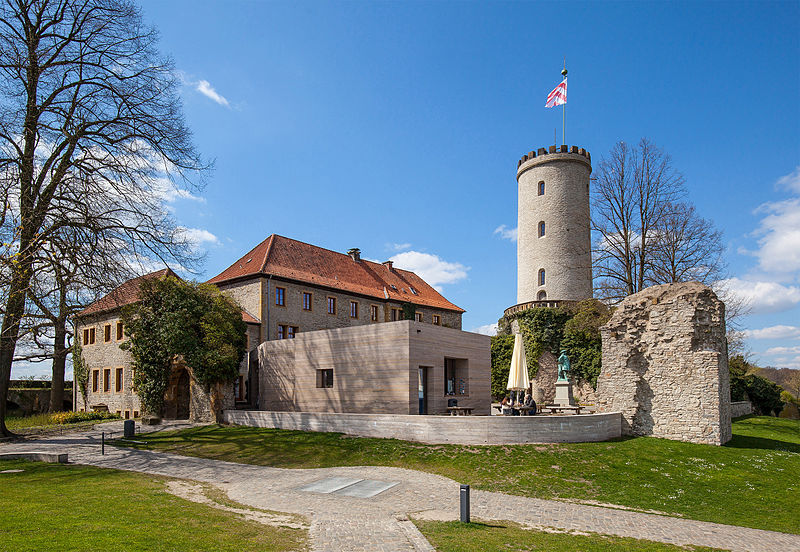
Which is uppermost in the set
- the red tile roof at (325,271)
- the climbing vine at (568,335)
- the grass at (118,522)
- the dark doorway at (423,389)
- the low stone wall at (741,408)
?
the red tile roof at (325,271)

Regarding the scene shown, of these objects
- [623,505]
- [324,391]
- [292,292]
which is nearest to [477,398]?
[324,391]

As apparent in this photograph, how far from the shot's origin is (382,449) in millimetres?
16422

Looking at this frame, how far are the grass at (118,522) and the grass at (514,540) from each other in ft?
7.35

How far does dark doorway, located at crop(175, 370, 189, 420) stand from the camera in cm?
2603

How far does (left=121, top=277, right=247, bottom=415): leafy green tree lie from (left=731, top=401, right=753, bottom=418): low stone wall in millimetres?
28682

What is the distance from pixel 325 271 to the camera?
33.9 meters

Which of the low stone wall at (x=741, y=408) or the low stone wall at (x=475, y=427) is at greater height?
the low stone wall at (x=475, y=427)

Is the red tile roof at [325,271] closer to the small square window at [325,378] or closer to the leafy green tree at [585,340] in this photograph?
the small square window at [325,378]

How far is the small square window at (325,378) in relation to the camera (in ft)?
72.5

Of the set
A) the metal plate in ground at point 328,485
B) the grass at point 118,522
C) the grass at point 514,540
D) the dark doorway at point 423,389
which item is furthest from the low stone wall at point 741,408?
the grass at point 118,522

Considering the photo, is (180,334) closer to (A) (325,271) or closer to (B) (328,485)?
(A) (325,271)

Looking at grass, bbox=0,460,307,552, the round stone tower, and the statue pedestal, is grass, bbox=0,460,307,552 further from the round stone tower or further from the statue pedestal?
the round stone tower

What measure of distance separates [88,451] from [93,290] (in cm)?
543

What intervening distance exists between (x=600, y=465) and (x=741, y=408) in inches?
948
